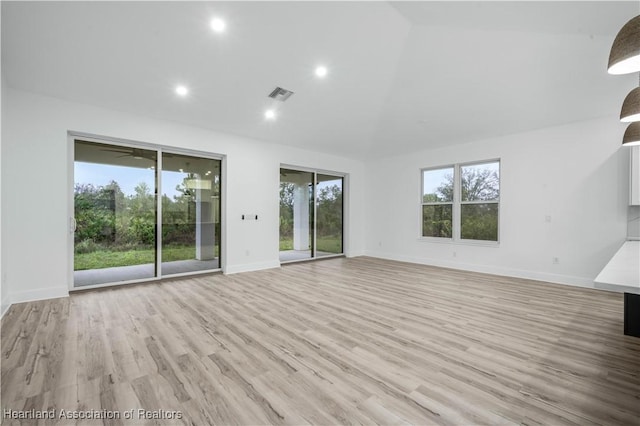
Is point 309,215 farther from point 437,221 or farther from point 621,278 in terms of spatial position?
point 621,278

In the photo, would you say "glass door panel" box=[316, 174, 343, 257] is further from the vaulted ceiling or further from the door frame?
the vaulted ceiling

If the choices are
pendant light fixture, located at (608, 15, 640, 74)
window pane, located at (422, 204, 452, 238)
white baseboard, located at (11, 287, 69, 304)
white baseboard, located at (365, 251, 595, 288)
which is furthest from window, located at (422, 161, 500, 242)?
white baseboard, located at (11, 287, 69, 304)

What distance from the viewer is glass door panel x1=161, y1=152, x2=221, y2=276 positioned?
15.9 feet

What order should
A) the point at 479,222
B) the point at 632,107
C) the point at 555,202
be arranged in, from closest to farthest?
the point at 632,107 < the point at 555,202 < the point at 479,222

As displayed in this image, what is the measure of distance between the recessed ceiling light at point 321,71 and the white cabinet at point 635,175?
424 centimetres

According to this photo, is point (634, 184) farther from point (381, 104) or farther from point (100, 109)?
point (100, 109)

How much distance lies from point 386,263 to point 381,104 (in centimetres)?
358

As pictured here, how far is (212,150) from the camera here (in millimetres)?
5176

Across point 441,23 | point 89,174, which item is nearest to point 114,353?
point 89,174

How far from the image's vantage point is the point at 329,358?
7.11 ft

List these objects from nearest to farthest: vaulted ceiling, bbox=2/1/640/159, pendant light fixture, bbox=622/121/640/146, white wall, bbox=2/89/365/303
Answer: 1. pendant light fixture, bbox=622/121/640/146
2. vaulted ceiling, bbox=2/1/640/159
3. white wall, bbox=2/89/365/303

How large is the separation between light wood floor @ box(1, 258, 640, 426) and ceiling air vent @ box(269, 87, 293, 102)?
3.03 m

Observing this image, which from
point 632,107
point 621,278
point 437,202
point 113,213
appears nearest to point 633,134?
point 632,107

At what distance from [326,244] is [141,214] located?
426 centimetres
